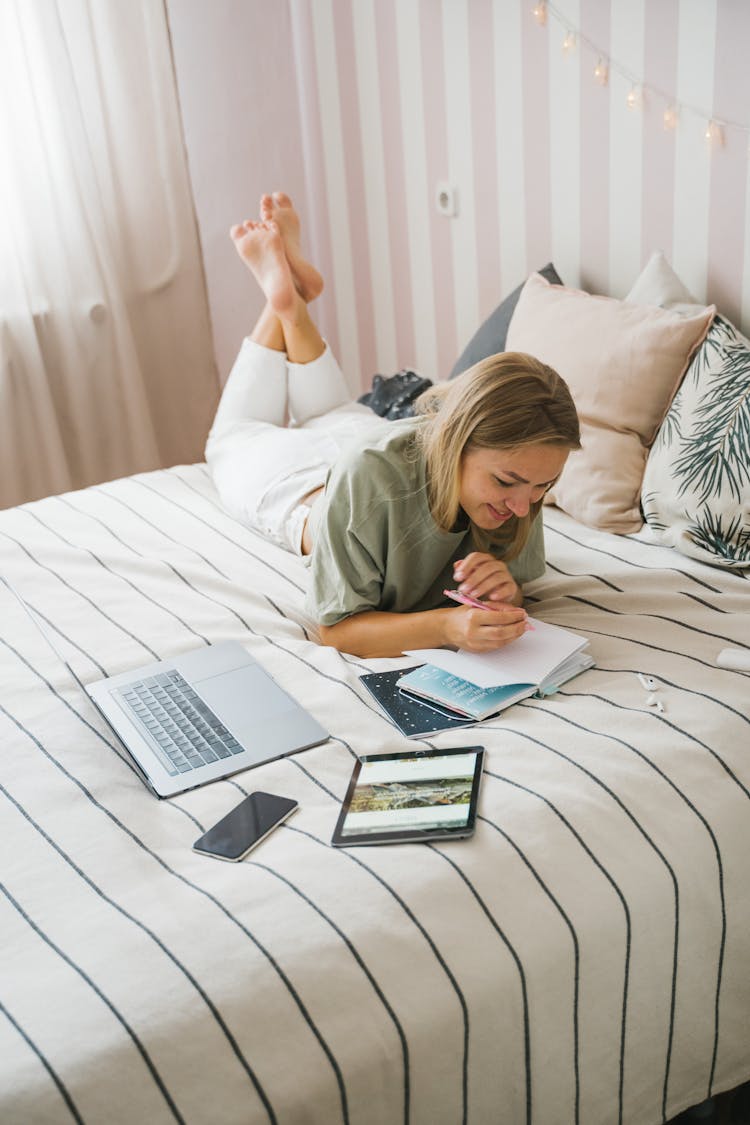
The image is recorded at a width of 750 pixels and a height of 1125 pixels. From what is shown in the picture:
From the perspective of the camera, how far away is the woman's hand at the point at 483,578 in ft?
4.90

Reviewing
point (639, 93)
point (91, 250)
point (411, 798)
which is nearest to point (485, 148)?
point (639, 93)

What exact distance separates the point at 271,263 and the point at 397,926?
68.1 inches

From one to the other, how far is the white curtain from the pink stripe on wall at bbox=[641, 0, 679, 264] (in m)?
1.46

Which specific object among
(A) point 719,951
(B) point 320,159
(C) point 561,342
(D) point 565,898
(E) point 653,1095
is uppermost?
(B) point 320,159

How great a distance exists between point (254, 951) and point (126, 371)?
2.30 metres

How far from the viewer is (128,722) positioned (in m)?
1.41

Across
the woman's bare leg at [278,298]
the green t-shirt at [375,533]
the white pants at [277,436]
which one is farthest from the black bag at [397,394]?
the green t-shirt at [375,533]

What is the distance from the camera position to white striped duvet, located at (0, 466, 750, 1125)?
94 cm

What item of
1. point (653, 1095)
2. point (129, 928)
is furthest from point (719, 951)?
point (129, 928)

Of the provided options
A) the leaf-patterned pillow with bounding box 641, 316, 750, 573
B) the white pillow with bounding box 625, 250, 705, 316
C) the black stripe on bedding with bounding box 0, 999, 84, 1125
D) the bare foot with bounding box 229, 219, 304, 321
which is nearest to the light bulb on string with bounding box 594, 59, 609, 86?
the white pillow with bounding box 625, 250, 705, 316

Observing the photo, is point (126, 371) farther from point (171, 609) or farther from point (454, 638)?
point (454, 638)

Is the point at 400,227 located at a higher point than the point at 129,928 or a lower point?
higher

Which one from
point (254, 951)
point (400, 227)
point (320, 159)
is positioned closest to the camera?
point (254, 951)

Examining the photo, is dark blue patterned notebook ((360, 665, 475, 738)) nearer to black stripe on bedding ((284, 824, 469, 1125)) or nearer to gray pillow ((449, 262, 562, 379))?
black stripe on bedding ((284, 824, 469, 1125))
